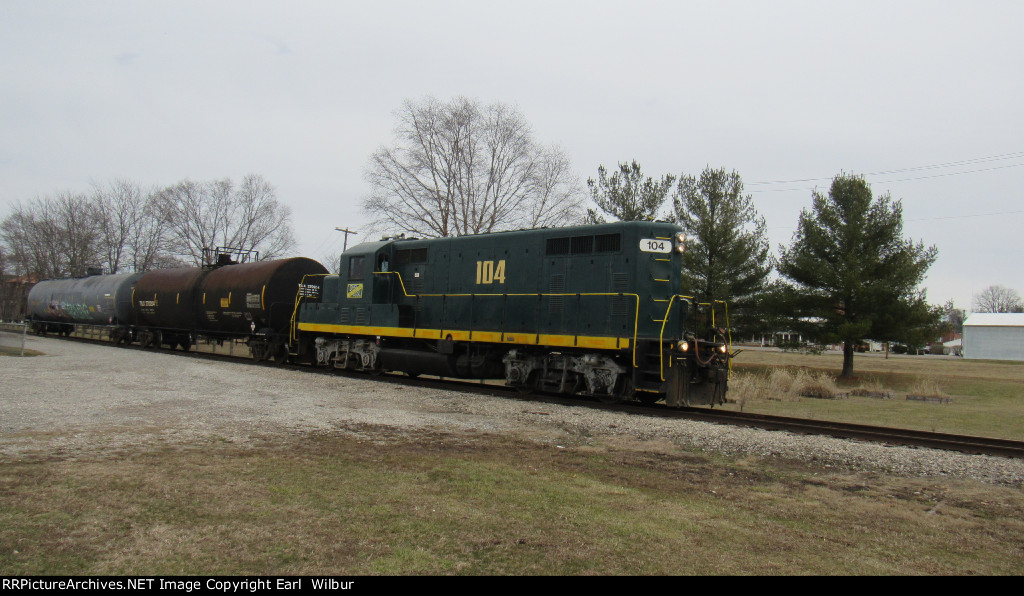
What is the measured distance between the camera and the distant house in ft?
200

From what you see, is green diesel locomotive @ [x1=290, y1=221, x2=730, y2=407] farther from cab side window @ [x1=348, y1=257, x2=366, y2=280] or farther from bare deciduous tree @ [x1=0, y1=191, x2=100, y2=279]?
bare deciduous tree @ [x1=0, y1=191, x2=100, y2=279]

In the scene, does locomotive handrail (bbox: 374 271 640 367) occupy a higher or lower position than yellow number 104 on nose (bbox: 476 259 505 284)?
lower

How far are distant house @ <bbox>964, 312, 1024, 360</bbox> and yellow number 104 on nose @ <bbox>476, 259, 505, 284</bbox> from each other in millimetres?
65595

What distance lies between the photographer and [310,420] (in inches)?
376

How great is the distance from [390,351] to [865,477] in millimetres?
12194

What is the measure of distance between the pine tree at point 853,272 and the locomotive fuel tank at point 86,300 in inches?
1146

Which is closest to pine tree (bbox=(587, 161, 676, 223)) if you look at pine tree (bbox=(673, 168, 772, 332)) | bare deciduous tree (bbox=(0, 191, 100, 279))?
pine tree (bbox=(673, 168, 772, 332))

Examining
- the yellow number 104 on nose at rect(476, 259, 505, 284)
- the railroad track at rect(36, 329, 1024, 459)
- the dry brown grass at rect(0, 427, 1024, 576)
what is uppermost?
the yellow number 104 on nose at rect(476, 259, 505, 284)

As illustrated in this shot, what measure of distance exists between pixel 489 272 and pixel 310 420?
6.85m

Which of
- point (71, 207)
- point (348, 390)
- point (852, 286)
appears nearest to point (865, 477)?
point (348, 390)

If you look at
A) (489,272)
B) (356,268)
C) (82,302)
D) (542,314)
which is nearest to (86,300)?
(82,302)

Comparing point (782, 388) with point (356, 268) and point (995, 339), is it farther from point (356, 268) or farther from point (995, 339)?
point (995, 339)

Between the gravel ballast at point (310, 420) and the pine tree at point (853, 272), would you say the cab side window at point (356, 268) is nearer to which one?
the gravel ballast at point (310, 420)

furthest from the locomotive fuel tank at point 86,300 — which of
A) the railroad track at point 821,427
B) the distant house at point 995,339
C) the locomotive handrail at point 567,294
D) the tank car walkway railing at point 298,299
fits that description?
the distant house at point 995,339
